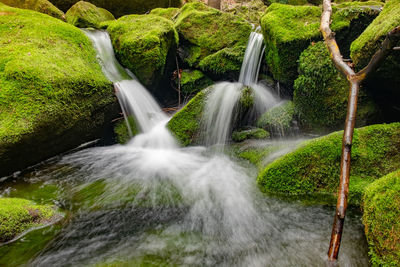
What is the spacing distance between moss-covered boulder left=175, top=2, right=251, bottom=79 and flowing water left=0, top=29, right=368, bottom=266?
3.75 meters

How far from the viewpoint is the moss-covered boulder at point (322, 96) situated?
4535 mm

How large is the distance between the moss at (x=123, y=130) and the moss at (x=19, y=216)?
2.87 meters

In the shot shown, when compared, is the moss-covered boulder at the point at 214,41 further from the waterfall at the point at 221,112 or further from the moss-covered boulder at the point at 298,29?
the waterfall at the point at 221,112

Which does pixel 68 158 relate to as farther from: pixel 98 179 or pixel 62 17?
pixel 62 17

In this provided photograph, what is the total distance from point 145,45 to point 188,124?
279cm

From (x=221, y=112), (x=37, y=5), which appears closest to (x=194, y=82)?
(x=221, y=112)

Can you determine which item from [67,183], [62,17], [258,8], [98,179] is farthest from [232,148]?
[258,8]

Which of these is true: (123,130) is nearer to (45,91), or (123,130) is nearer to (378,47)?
(45,91)

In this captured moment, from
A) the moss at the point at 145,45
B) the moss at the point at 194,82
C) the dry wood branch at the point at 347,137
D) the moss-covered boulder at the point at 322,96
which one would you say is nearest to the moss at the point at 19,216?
the dry wood branch at the point at 347,137

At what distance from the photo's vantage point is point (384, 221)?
6.43 feet

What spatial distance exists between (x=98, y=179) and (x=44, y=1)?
7811 mm

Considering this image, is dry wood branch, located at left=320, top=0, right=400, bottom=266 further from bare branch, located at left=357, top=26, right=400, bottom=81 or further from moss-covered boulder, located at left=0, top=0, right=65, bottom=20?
moss-covered boulder, located at left=0, top=0, right=65, bottom=20

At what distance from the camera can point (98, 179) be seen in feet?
13.2

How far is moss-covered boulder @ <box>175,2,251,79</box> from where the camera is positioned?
7.45 m
